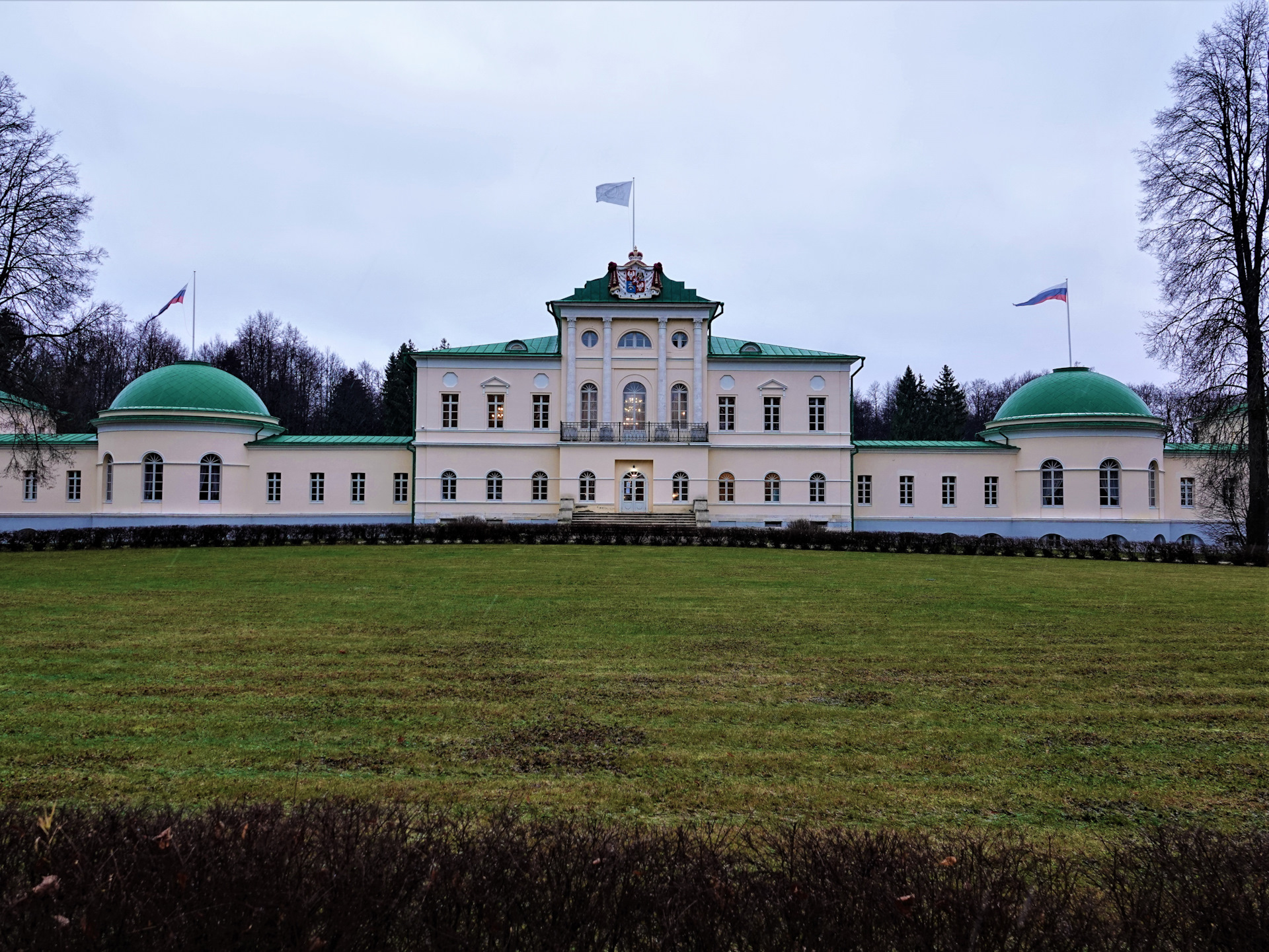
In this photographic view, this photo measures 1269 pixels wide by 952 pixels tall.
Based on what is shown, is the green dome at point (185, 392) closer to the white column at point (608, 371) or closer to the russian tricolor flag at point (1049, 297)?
the white column at point (608, 371)

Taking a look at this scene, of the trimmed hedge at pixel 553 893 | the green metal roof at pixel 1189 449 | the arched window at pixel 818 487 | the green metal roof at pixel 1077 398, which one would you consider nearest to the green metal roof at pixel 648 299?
the arched window at pixel 818 487

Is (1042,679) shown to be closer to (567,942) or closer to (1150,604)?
(567,942)

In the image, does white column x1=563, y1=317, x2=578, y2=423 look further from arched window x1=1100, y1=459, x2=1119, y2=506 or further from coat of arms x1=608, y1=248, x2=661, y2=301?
arched window x1=1100, y1=459, x2=1119, y2=506

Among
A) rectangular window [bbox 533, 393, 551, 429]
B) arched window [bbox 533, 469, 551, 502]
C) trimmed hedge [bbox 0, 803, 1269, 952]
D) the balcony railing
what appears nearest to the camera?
trimmed hedge [bbox 0, 803, 1269, 952]

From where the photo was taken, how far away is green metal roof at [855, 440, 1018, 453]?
3616cm

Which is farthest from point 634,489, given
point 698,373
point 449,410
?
point 449,410

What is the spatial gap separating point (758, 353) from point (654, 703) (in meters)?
32.0

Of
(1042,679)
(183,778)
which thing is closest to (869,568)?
(1042,679)

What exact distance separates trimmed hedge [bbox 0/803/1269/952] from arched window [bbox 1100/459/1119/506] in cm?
3656

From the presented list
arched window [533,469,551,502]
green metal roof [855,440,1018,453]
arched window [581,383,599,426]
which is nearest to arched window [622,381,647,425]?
arched window [581,383,599,426]

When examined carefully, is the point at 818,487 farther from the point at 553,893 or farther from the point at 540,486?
the point at 553,893

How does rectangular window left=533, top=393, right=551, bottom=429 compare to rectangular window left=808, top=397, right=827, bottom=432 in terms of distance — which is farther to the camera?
rectangular window left=808, top=397, right=827, bottom=432

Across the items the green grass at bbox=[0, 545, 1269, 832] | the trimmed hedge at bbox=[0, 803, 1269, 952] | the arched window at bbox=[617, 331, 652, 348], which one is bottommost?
the green grass at bbox=[0, 545, 1269, 832]

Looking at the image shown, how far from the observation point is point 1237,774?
4.66 meters
